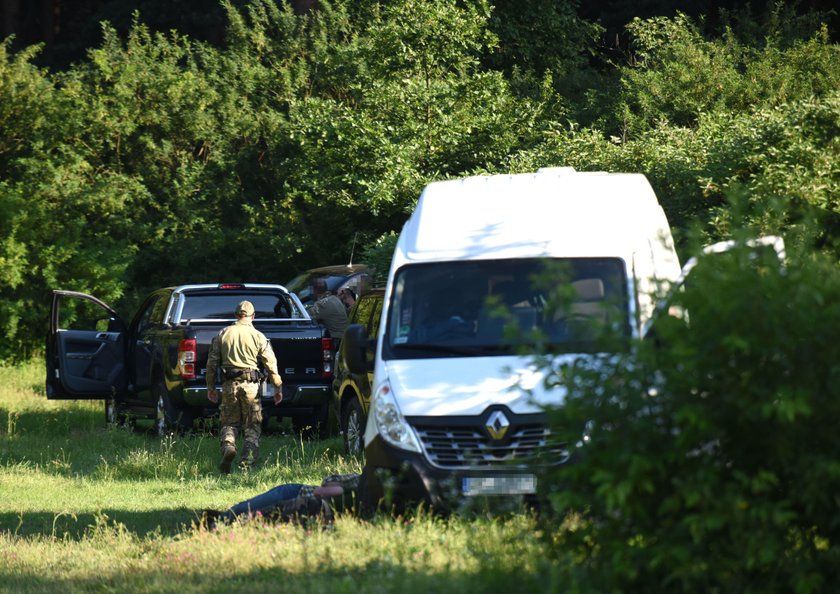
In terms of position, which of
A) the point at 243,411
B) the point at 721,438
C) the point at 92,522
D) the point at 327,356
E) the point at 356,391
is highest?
the point at 721,438

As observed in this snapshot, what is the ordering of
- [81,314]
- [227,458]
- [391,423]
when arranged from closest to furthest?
[391,423] → [227,458] → [81,314]

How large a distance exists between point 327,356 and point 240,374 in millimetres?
2602

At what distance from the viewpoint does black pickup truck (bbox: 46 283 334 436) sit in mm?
15328

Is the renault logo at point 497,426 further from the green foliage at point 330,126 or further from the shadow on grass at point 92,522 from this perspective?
the green foliage at point 330,126

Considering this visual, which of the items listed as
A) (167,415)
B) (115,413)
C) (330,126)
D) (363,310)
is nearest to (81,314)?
(330,126)

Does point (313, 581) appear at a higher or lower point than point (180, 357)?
lower

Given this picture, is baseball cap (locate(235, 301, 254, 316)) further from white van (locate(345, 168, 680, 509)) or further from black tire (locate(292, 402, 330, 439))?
white van (locate(345, 168, 680, 509))

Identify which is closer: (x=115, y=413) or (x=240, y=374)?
(x=240, y=374)

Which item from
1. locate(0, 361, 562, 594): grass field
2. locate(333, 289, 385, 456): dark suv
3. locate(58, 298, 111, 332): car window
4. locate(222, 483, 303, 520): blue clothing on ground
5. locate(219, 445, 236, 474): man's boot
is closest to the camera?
locate(0, 361, 562, 594): grass field

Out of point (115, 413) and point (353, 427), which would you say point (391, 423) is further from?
point (115, 413)

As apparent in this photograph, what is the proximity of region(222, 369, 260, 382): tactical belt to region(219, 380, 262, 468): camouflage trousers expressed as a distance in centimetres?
4

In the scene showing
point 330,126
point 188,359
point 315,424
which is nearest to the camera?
point 188,359

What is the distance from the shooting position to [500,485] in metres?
8.46

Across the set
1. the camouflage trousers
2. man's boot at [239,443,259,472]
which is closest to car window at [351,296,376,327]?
the camouflage trousers
